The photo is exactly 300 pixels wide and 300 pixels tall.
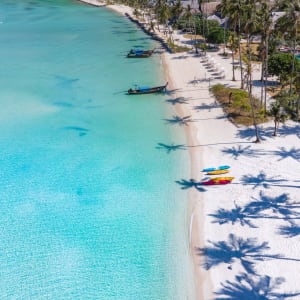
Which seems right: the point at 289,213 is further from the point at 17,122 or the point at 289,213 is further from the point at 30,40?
the point at 30,40

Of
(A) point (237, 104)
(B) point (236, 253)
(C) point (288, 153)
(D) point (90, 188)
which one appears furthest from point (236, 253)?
(A) point (237, 104)

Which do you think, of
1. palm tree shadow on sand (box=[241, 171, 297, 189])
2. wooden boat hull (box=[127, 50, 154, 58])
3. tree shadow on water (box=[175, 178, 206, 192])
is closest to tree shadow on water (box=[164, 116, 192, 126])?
tree shadow on water (box=[175, 178, 206, 192])

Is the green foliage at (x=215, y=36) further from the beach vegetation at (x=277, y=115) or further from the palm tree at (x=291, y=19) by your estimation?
the beach vegetation at (x=277, y=115)

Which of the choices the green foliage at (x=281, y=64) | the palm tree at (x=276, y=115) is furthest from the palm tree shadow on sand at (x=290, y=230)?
the green foliage at (x=281, y=64)

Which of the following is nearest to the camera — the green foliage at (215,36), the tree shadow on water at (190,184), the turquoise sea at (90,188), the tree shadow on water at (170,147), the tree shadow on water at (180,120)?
the turquoise sea at (90,188)

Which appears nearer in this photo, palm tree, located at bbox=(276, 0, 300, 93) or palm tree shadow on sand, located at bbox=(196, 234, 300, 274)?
palm tree shadow on sand, located at bbox=(196, 234, 300, 274)

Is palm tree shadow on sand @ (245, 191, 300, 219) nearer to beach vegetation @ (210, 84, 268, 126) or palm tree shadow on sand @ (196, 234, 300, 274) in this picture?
palm tree shadow on sand @ (196, 234, 300, 274)
